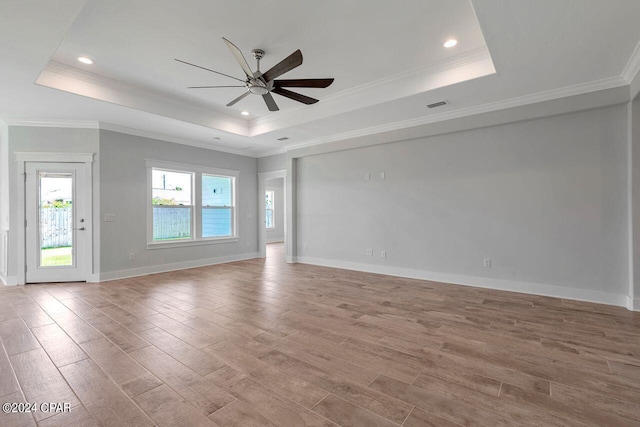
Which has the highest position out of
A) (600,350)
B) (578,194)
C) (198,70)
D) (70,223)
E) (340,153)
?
(198,70)

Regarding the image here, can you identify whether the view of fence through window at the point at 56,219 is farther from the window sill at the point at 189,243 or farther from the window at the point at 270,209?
the window at the point at 270,209

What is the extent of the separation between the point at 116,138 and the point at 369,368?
233 inches

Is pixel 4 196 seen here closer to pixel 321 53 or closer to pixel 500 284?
pixel 321 53

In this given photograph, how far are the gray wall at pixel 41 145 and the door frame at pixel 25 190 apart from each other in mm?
54

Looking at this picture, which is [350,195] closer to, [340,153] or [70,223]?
[340,153]

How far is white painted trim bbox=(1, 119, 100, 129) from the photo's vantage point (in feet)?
16.4

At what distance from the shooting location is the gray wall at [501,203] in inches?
153

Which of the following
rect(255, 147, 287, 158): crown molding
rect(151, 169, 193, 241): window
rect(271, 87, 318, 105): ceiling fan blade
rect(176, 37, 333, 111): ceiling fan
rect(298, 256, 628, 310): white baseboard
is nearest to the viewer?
rect(176, 37, 333, 111): ceiling fan

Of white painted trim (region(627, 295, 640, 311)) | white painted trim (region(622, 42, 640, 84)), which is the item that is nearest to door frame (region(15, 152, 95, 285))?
white painted trim (region(622, 42, 640, 84))

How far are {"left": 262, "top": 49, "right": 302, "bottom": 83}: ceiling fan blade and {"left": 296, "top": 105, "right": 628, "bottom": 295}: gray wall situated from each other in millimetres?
3229

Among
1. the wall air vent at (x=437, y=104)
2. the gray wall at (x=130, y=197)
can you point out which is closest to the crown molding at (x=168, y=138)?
the gray wall at (x=130, y=197)

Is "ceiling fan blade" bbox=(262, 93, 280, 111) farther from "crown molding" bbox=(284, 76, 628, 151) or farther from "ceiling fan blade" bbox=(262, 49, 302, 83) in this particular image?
"crown molding" bbox=(284, 76, 628, 151)

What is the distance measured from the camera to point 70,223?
5.27 metres

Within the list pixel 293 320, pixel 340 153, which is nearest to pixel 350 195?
pixel 340 153
